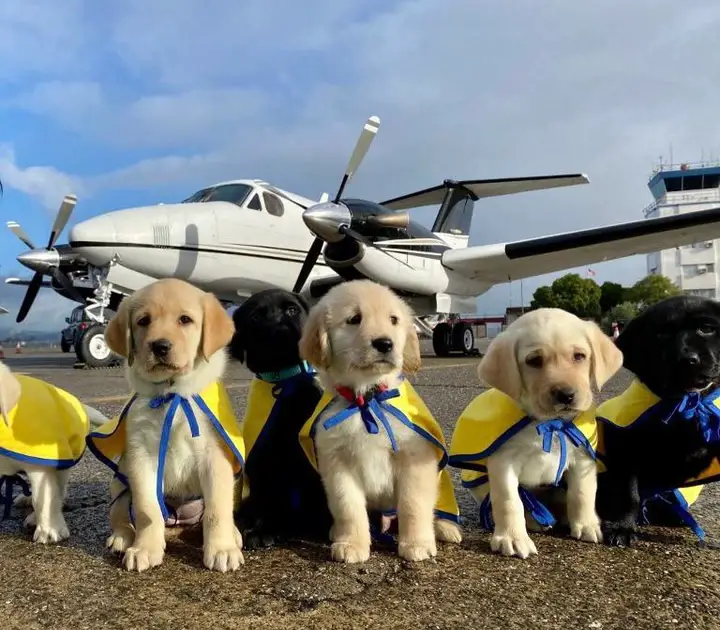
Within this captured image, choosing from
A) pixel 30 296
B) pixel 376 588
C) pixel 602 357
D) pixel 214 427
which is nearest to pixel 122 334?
pixel 214 427

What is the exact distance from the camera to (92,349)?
12289 mm

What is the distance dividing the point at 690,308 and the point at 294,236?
11589 millimetres

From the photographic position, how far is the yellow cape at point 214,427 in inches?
89.3

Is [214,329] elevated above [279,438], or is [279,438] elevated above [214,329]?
[214,329]

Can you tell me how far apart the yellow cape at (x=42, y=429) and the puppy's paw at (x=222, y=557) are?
85 centimetres

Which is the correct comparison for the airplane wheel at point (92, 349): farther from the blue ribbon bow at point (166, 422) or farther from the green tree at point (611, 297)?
the green tree at point (611, 297)

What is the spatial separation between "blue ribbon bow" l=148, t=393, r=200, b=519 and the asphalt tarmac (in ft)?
0.97

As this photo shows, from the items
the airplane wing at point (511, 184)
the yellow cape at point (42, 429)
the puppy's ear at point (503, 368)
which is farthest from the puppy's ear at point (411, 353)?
the airplane wing at point (511, 184)

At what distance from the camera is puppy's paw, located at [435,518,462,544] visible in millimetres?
2428

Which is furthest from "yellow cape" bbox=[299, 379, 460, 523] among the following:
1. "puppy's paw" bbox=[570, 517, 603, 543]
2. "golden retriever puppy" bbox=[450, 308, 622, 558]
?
"puppy's paw" bbox=[570, 517, 603, 543]

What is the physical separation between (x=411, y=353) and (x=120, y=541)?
4.56 ft

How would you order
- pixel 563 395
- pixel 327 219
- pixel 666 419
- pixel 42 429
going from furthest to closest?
pixel 327 219
pixel 42 429
pixel 666 419
pixel 563 395

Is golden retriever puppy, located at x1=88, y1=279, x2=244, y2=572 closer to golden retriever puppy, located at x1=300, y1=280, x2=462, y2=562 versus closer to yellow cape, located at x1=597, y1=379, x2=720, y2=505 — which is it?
golden retriever puppy, located at x1=300, y1=280, x2=462, y2=562

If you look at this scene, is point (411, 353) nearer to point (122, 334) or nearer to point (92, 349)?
point (122, 334)
